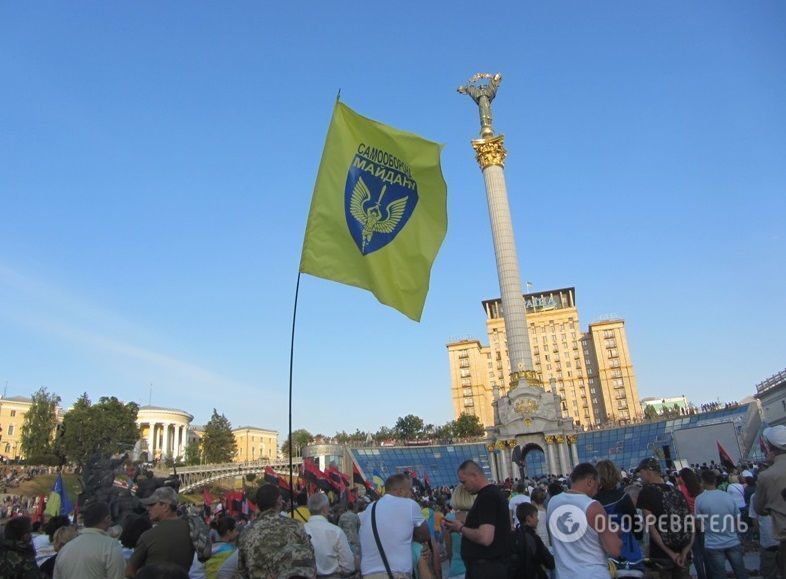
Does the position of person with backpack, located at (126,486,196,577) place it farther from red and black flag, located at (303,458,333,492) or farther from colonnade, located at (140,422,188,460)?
colonnade, located at (140,422,188,460)

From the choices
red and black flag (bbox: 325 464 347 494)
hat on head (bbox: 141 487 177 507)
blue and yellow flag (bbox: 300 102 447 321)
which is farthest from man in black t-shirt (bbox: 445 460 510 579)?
red and black flag (bbox: 325 464 347 494)

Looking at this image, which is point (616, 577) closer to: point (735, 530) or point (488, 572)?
point (488, 572)

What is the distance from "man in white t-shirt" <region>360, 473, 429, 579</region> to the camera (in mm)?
5535

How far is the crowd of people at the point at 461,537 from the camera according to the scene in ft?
16.1

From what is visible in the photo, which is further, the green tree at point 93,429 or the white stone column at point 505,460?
the green tree at point 93,429

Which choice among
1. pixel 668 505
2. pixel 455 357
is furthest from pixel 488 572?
pixel 455 357

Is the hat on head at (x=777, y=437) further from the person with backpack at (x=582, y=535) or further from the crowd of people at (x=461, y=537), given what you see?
the person with backpack at (x=582, y=535)

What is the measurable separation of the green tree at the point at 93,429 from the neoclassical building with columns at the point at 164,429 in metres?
28.1

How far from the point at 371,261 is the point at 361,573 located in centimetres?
390

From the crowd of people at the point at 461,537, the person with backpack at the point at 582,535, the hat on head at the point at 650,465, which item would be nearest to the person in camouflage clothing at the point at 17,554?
the crowd of people at the point at 461,537

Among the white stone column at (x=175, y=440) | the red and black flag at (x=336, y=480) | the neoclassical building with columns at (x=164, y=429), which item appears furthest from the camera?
the white stone column at (x=175, y=440)

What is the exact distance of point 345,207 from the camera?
7879 millimetres

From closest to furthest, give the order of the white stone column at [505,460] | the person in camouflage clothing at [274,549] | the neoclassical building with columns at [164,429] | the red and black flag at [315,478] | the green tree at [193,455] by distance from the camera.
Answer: the person in camouflage clothing at [274,549]
the red and black flag at [315,478]
the white stone column at [505,460]
the green tree at [193,455]
the neoclassical building with columns at [164,429]

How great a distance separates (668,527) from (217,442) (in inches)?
3377
